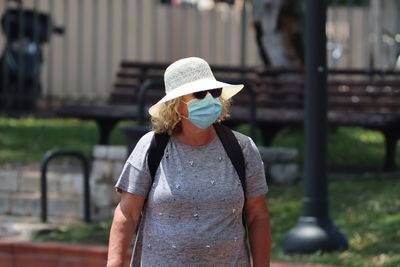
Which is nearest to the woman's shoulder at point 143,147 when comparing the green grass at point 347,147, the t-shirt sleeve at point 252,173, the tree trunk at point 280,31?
the t-shirt sleeve at point 252,173

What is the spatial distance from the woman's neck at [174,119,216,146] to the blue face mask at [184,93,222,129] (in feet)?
0.22

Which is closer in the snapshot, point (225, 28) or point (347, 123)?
point (347, 123)

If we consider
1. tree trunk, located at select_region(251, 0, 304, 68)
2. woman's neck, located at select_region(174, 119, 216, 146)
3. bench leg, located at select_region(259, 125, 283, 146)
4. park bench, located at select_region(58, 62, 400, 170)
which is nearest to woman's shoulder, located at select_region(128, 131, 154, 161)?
woman's neck, located at select_region(174, 119, 216, 146)

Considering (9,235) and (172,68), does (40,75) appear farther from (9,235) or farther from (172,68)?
(172,68)

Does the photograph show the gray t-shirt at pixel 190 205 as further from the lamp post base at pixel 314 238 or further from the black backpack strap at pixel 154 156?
the lamp post base at pixel 314 238

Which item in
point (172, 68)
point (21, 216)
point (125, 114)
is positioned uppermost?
point (172, 68)

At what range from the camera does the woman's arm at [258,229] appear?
4.70m

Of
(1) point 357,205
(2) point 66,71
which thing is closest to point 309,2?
(1) point 357,205

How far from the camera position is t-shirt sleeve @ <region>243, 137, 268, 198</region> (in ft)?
15.4

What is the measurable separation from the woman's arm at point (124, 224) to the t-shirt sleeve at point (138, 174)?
0.09 feet

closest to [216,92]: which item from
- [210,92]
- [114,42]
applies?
[210,92]

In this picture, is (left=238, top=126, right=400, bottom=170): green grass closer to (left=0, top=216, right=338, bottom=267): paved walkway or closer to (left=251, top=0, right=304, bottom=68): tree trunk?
(left=251, top=0, right=304, bottom=68): tree trunk

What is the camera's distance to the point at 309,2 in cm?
828

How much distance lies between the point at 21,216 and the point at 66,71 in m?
6.69
